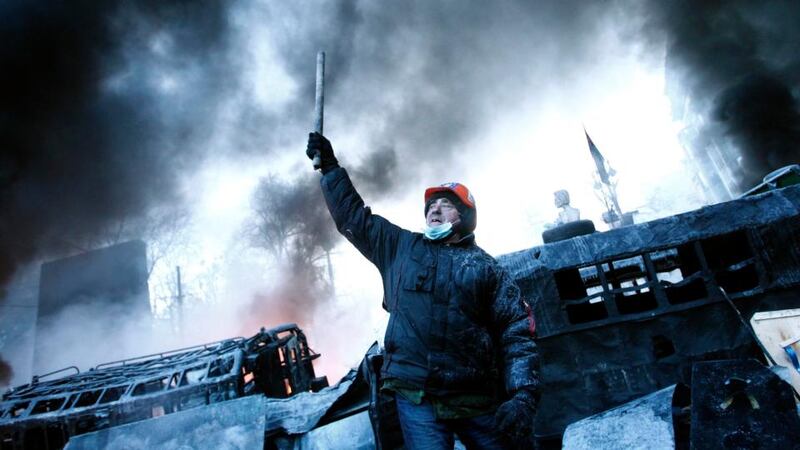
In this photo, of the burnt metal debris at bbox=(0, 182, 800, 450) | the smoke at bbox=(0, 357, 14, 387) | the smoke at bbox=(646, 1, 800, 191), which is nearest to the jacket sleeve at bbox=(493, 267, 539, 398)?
the burnt metal debris at bbox=(0, 182, 800, 450)

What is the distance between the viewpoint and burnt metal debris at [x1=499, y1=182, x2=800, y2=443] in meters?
4.02

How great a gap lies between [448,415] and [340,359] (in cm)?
2514

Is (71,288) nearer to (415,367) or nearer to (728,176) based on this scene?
(415,367)

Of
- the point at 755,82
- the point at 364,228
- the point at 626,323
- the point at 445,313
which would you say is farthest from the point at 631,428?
the point at 755,82

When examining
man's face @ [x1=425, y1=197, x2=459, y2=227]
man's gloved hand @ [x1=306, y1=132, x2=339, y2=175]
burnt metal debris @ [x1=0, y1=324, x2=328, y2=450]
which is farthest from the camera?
burnt metal debris @ [x1=0, y1=324, x2=328, y2=450]

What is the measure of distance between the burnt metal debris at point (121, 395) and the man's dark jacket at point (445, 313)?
14.8ft

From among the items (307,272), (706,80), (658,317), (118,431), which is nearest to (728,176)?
(706,80)

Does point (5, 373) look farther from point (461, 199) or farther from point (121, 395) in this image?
point (461, 199)

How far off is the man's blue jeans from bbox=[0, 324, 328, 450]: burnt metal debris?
14.7 ft

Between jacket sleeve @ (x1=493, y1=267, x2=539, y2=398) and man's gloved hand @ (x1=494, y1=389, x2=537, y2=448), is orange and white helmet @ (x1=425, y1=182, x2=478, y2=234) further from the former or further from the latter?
man's gloved hand @ (x1=494, y1=389, x2=537, y2=448)

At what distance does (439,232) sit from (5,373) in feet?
84.2

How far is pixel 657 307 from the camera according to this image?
425 cm

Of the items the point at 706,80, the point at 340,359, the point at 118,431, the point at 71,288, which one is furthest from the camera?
the point at 340,359

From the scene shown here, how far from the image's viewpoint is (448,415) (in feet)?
6.27
